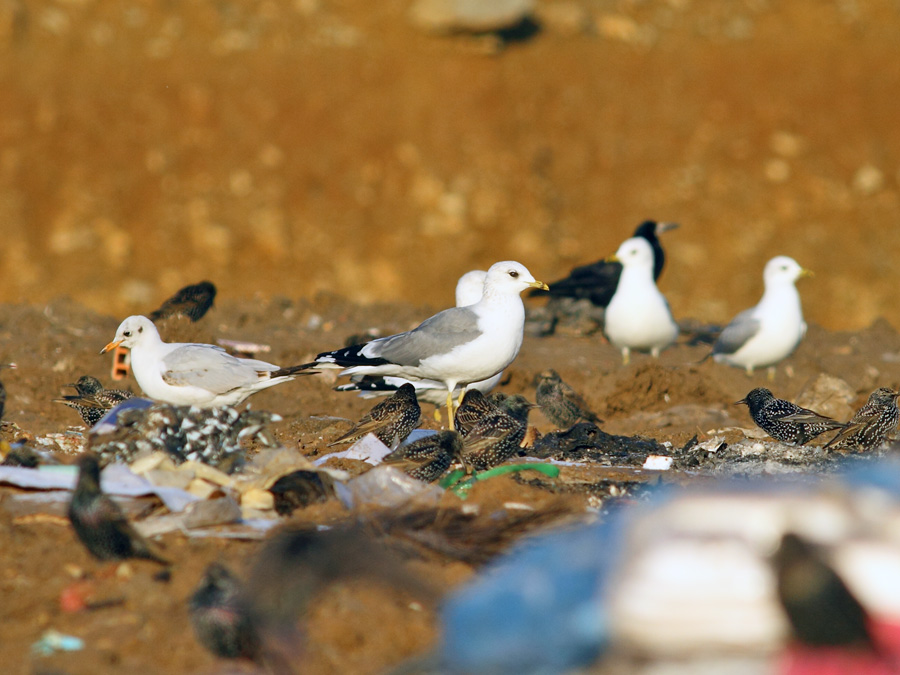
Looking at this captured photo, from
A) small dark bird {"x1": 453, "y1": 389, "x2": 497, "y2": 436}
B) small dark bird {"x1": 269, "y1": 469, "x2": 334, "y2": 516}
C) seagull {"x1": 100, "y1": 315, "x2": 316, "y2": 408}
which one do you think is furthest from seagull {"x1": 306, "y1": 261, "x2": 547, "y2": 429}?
small dark bird {"x1": 269, "y1": 469, "x2": 334, "y2": 516}

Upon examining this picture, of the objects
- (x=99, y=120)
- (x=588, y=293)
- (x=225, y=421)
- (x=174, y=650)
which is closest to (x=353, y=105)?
(x=99, y=120)

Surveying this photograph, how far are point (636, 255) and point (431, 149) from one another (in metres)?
8.87

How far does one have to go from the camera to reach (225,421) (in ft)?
17.6

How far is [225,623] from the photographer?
335cm

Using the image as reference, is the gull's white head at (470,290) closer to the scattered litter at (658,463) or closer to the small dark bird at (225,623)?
the scattered litter at (658,463)

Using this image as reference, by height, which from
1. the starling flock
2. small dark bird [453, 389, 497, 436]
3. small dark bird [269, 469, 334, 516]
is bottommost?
small dark bird [453, 389, 497, 436]

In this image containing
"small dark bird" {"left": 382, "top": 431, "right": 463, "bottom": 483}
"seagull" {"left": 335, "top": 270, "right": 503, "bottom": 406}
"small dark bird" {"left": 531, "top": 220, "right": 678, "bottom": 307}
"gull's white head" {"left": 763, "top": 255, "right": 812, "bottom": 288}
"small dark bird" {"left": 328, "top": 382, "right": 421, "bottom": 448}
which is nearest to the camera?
"small dark bird" {"left": 382, "top": 431, "right": 463, "bottom": 483}

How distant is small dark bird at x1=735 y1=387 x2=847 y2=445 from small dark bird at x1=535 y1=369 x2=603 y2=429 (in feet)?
4.82

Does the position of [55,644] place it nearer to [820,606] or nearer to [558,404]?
[820,606]

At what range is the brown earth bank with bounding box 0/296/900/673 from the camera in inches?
140

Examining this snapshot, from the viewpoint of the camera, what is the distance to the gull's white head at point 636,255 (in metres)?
11.8

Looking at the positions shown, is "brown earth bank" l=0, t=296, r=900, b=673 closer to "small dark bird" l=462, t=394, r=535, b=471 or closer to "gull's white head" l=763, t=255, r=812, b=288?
"small dark bird" l=462, t=394, r=535, b=471

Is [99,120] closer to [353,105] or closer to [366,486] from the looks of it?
[353,105]

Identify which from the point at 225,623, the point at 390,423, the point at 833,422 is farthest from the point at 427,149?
the point at 225,623
